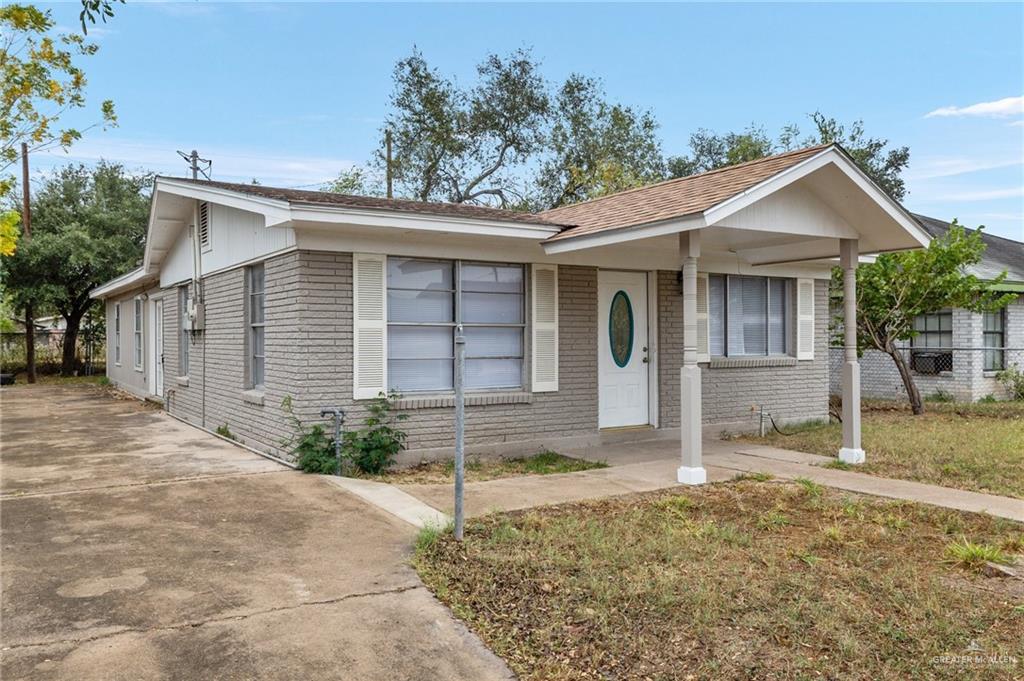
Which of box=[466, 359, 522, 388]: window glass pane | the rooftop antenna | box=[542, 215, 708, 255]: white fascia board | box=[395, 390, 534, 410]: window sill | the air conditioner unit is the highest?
the rooftop antenna

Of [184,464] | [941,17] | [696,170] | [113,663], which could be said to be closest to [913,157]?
[696,170]

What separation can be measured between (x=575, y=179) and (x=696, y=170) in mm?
8569

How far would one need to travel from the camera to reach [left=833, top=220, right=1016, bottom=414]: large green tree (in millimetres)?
13117

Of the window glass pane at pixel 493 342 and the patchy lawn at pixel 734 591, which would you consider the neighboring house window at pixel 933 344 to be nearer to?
the window glass pane at pixel 493 342

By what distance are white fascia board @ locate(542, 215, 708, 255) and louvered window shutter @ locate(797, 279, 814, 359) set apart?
498 cm

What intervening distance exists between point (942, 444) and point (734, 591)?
7202mm

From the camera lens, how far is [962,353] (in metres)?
15.8

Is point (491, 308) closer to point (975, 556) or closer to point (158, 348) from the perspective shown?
point (975, 556)

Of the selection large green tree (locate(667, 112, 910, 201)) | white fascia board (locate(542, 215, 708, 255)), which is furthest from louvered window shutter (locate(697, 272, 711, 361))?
large green tree (locate(667, 112, 910, 201))

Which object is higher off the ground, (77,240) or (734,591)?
(77,240)

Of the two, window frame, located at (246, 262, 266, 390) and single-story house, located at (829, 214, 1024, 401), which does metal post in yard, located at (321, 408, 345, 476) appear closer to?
window frame, located at (246, 262, 266, 390)

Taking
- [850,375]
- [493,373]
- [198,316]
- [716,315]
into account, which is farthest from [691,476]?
[198,316]

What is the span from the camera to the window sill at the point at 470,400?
828 cm

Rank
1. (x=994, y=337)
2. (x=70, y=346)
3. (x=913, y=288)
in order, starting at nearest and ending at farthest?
1. (x=913, y=288)
2. (x=994, y=337)
3. (x=70, y=346)
